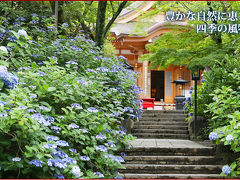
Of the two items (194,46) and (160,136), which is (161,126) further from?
(194,46)

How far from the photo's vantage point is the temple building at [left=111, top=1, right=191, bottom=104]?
15.0 metres

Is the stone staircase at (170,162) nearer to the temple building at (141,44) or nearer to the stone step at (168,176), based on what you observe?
the stone step at (168,176)

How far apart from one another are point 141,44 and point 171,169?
12.1 meters

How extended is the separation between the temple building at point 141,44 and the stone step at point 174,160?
1040 cm

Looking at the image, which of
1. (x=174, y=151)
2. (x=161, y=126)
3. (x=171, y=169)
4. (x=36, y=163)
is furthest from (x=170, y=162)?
(x=161, y=126)

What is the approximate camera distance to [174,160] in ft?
16.8

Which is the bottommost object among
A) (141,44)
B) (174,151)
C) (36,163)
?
(174,151)

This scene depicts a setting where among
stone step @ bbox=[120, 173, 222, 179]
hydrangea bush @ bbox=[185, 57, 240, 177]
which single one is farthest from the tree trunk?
stone step @ bbox=[120, 173, 222, 179]

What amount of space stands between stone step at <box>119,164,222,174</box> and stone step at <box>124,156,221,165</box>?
251 millimetres

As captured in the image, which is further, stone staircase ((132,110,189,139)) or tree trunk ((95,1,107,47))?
stone staircase ((132,110,189,139))

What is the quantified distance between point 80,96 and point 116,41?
1241 centimetres

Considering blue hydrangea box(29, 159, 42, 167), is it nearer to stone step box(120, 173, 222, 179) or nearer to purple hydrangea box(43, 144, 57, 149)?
purple hydrangea box(43, 144, 57, 149)

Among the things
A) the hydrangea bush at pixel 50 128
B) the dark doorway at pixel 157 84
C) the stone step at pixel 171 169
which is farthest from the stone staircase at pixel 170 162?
the dark doorway at pixel 157 84

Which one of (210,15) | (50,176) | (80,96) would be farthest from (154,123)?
(50,176)
